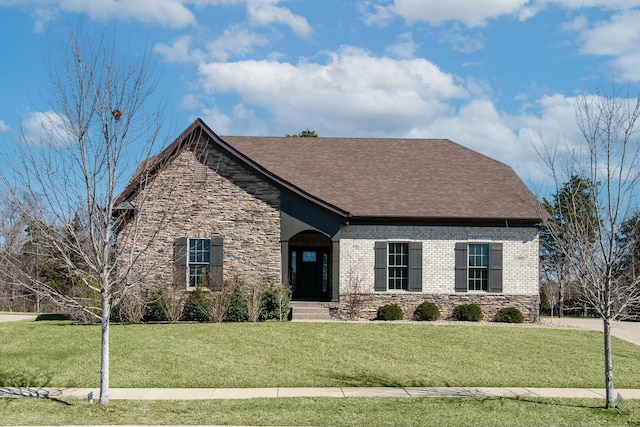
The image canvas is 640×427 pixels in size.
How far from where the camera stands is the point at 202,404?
11297 mm

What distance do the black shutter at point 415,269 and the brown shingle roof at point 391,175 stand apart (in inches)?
51.1

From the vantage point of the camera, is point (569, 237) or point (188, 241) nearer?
point (569, 237)

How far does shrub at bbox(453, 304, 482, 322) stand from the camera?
887 inches

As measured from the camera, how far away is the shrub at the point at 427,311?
73.2 feet

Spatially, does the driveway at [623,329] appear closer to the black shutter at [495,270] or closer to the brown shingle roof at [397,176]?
the black shutter at [495,270]

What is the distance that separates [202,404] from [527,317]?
15332mm

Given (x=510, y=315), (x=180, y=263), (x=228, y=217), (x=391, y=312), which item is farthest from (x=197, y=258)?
(x=510, y=315)

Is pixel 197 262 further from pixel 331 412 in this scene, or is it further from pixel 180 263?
pixel 331 412

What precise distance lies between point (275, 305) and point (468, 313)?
6.86 metres

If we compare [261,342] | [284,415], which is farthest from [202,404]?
[261,342]

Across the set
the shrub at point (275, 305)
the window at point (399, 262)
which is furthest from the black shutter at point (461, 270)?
the shrub at point (275, 305)

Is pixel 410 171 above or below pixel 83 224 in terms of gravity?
above

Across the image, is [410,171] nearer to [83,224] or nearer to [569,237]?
[569,237]

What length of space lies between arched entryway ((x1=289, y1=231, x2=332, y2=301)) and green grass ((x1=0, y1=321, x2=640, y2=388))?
604cm
